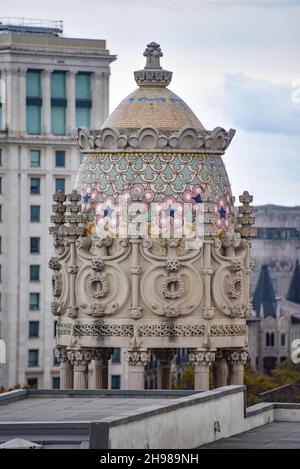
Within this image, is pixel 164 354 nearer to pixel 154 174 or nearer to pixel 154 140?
pixel 154 174

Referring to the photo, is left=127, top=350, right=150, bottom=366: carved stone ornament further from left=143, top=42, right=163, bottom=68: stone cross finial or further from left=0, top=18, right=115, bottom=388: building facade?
left=0, top=18, right=115, bottom=388: building facade

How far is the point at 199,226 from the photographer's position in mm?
50969

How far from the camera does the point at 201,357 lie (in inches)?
2012

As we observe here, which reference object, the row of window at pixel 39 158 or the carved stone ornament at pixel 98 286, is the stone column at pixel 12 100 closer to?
the row of window at pixel 39 158

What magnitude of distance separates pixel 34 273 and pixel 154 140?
123 metres

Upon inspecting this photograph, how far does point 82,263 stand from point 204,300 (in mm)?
2271

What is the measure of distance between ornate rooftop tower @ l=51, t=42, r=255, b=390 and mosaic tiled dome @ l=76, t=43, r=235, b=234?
2 centimetres

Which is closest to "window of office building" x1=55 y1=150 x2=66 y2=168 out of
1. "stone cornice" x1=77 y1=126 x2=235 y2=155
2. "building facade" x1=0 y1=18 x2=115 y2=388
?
"building facade" x1=0 y1=18 x2=115 y2=388

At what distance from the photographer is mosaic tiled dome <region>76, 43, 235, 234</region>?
51000 millimetres

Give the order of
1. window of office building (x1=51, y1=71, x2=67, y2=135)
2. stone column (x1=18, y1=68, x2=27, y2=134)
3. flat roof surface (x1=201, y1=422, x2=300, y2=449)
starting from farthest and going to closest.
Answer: stone column (x1=18, y1=68, x2=27, y2=134) → window of office building (x1=51, y1=71, x2=67, y2=135) → flat roof surface (x1=201, y1=422, x2=300, y2=449)

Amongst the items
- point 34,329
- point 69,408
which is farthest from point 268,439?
point 34,329

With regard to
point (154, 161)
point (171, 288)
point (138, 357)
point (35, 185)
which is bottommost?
point (138, 357)
